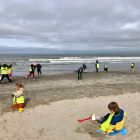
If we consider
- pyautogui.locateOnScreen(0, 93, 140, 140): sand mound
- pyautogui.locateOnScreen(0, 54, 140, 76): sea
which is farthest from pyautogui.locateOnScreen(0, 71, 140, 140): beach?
pyautogui.locateOnScreen(0, 54, 140, 76): sea

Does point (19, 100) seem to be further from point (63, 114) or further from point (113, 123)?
point (113, 123)

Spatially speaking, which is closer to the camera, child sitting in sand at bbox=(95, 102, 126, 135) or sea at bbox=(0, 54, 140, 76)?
child sitting in sand at bbox=(95, 102, 126, 135)

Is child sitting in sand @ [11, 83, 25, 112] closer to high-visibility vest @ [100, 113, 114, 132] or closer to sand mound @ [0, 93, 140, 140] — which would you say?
sand mound @ [0, 93, 140, 140]

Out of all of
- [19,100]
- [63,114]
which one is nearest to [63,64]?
[19,100]

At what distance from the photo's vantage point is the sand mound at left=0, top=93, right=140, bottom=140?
9609 millimetres

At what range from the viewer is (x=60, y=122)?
1091 cm

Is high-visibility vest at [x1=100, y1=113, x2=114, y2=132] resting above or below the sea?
below

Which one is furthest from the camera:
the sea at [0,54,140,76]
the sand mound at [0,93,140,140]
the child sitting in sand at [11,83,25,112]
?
the sea at [0,54,140,76]

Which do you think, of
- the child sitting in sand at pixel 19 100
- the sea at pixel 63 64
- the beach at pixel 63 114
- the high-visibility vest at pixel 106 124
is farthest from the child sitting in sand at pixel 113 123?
the sea at pixel 63 64

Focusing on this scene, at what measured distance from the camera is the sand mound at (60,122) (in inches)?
378

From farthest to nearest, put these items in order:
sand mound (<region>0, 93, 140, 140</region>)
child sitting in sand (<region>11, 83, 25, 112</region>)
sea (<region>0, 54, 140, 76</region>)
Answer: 1. sea (<region>0, 54, 140, 76</region>)
2. child sitting in sand (<region>11, 83, 25, 112</region>)
3. sand mound (<region>0, 93, 140, 140</region>)

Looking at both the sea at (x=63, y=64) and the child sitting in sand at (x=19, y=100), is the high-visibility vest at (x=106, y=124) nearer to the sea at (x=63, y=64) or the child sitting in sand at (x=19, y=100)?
the child sitting in sand at (x=19, y=100)

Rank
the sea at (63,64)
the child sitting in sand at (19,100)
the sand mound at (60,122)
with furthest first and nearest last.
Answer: the sea at (63,64) → the child sitting in sand at (19,100) → the sand mound at (60,122)

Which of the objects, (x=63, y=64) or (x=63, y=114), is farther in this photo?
(x=63, y=64)
